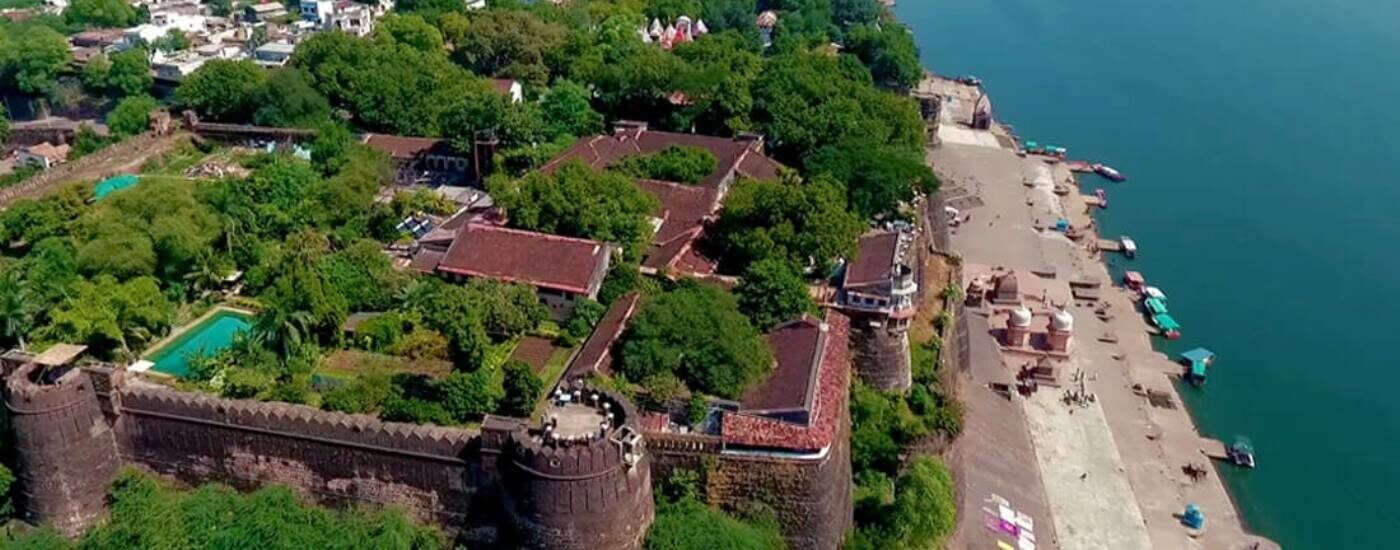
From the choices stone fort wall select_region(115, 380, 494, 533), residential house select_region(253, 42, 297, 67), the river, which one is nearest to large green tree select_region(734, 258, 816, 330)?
stone fort wall select_region(115, 380, 494, 533)

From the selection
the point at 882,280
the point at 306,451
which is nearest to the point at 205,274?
the point at 306,451

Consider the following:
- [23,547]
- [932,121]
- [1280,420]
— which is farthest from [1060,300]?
[23,547]

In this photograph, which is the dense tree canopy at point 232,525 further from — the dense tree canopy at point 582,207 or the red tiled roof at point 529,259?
the dense tree canopy at point 582,207

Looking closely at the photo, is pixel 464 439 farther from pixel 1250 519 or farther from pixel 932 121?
pixel 932 121

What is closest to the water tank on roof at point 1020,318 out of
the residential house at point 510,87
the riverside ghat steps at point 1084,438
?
the riverside ghat steps at point 1084,438

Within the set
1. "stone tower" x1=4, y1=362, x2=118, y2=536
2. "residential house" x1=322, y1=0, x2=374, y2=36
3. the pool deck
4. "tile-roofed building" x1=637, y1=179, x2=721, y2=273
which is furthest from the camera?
"residential house" x1=322, y1=0, x2=374, y2=36

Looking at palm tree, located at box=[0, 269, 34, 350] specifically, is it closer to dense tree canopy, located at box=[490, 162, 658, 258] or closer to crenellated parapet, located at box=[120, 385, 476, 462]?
crenellated parapet, located at box=[120, 385, 476, 462]
